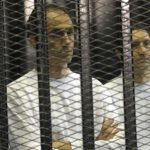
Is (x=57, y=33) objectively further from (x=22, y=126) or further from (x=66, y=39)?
(x=22, y=126)

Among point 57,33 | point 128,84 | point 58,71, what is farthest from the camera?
point 58,71

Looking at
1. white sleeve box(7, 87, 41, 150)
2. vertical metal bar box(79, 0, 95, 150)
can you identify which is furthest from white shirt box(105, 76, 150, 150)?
white sleeve box(7, 87, 41, 150)

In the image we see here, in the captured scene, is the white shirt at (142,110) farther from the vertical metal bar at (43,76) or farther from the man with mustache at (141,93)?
the vertical metal bar at (43,76)

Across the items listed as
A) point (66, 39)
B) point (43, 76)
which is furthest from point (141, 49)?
point (43, 76)

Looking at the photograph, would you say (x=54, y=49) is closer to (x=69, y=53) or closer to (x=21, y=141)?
(x=69, y=53)

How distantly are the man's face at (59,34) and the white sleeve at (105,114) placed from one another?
16 centimetres

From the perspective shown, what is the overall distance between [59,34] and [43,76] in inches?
6.4

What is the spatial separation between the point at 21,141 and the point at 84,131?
210mm

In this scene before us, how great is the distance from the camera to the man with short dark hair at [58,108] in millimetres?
951

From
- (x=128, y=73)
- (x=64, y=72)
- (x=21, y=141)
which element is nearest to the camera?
(x=128, y=73)

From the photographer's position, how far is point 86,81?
34.5 inches

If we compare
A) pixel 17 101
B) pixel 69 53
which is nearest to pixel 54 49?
pixel 69 53

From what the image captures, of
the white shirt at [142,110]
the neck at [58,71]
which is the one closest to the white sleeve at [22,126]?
the neck at [58,71]

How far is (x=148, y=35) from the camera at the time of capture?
1.15 meters
